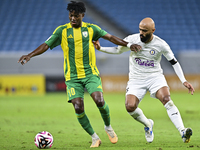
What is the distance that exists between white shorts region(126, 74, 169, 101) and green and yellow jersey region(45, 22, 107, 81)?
0.68 meters

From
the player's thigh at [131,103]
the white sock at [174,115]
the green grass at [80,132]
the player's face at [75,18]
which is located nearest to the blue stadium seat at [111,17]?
the green grass at [80,132]

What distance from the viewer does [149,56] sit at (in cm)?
541

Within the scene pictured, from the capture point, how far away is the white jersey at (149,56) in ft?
17.6

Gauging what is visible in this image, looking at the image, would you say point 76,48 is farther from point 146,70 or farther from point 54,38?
point 146,70

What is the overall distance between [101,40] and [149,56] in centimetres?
1456

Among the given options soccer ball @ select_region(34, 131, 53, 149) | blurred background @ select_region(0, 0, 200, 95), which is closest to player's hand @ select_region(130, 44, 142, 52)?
soccer ball @ select_region(34, 131, 53, 149)

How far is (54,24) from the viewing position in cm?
2130

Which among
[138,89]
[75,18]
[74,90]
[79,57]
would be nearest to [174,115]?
[138,89]

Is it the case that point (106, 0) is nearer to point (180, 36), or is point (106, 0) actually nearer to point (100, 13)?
point (100, 13)

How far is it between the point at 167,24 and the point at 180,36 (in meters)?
1.24

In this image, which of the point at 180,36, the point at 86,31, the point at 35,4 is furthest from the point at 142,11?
the point at 86,31

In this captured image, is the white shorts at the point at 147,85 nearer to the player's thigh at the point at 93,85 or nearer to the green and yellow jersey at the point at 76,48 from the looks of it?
the player's thigh at the point at 93,85

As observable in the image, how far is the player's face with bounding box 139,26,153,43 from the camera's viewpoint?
5.27 m

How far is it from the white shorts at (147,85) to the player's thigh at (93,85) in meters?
0.57
